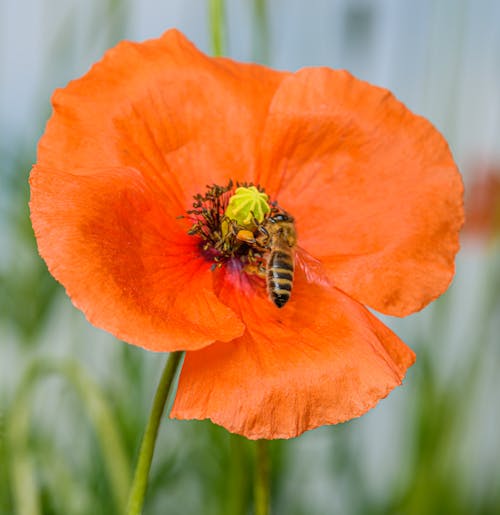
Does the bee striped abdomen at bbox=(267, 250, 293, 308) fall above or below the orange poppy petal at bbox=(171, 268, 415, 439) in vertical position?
above

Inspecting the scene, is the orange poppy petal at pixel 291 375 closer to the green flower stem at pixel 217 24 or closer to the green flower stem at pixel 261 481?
the green flower stem at pixel 261 481

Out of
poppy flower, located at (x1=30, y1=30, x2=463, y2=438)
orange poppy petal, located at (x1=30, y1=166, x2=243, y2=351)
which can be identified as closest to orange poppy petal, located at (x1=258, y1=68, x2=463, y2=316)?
poppy flower, located at (x1=30, y1=30, x2=463, y2=438)

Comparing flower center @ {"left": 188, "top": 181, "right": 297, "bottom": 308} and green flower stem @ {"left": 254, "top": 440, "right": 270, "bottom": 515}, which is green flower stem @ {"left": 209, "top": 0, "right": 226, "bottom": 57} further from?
green flower stem @ {"left": 254, "top": 440, "right": 270, "bottom": 515}

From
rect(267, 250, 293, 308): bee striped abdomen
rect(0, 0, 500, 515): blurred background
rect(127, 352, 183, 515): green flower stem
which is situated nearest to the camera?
rect(127, 352, 183, 515): green flower stem

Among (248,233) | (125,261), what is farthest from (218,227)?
(125,261)

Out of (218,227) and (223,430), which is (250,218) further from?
(223,430)

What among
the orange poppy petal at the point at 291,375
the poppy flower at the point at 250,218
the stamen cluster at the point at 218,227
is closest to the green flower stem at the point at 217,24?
the poppy flower at the point at 250,218
